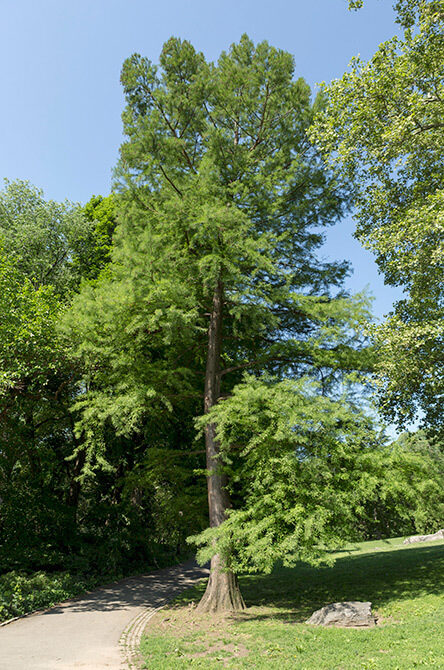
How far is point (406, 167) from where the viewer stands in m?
13.3

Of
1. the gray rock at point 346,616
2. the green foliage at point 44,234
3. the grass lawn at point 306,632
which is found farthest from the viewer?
the green foliage at point 44,234

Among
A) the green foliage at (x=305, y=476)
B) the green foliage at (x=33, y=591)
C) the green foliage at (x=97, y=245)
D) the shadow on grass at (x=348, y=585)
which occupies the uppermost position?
the green foliage at (x=97, y=245)

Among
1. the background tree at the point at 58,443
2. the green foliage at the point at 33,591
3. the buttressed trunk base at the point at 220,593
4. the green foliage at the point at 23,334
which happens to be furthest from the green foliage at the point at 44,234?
the buttressed trunk base at the point at 220,593

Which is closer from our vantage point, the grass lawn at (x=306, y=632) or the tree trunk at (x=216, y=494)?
the grass lawn at (x=306, y=632)

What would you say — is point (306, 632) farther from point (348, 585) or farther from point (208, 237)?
point (208, 237)

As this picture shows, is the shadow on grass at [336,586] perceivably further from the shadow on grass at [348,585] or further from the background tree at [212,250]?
the background tree at [212,250]

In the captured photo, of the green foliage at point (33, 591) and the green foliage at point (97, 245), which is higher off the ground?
the green foliage at point (97, 245)

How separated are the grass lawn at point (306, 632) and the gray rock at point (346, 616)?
27 cm

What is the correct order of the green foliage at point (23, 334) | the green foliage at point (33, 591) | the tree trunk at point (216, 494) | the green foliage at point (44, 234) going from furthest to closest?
the green foliage at point (44, 234) < the green foliage at point (23, 334) < the tree trunk at point (216, 494) < the green foliage at point (33, 591)

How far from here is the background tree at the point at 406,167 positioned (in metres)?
11.1

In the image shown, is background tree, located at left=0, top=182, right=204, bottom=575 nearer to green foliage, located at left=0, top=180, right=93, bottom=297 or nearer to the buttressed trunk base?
green foliage, located at left=0, top=180, right=93, bottom=297

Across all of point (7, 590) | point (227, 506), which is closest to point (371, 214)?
point (227, 506)

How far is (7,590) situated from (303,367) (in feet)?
32.0

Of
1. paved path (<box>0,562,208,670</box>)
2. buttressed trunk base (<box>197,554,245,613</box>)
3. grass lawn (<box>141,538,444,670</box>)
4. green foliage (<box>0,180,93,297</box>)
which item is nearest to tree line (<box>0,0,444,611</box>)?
buttressed trunk base (<box>197,554,245,613</box>)
